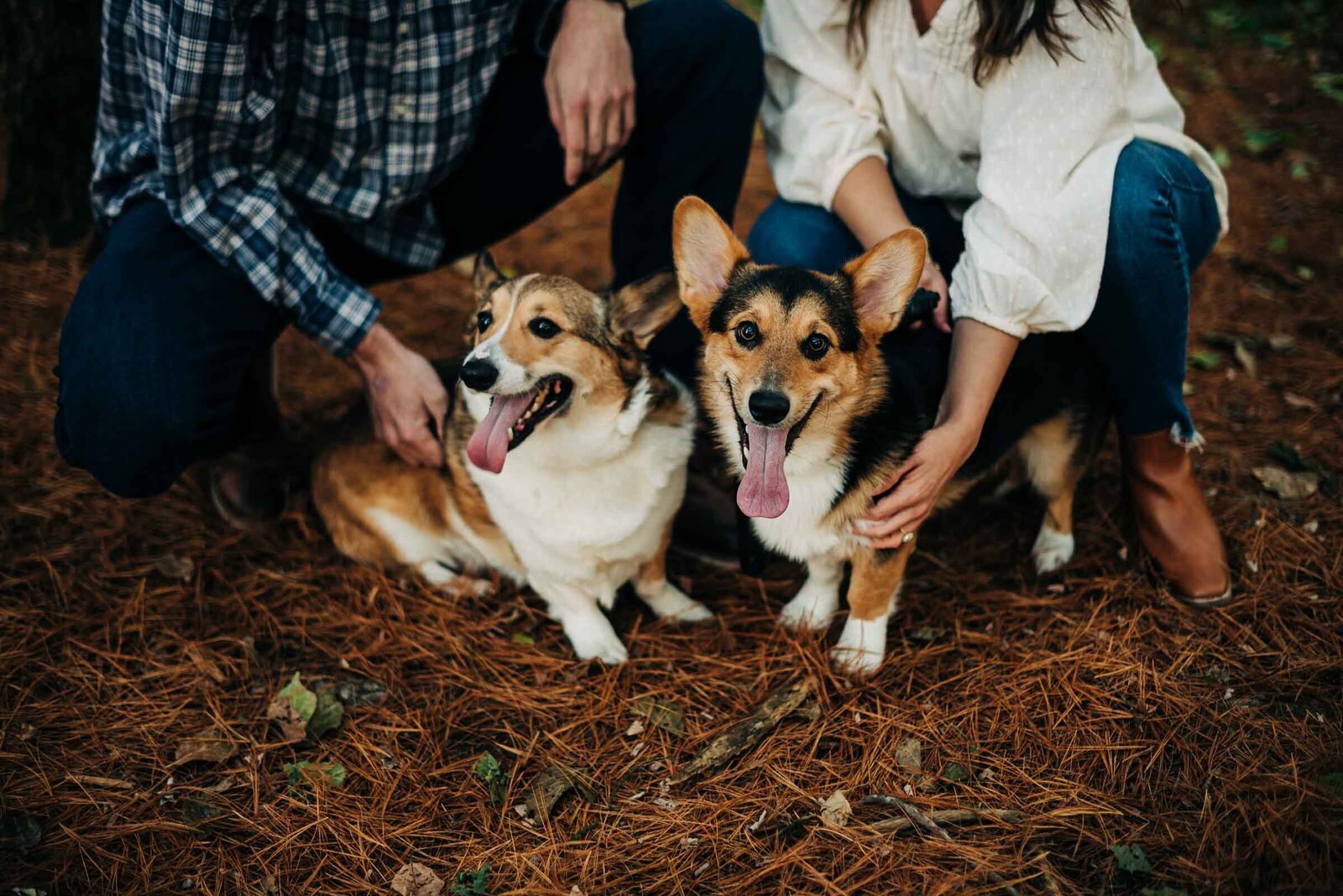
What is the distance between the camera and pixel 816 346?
2.15 m

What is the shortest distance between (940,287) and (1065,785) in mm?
1335

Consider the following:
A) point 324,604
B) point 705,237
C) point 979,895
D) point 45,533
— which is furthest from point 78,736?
point 979,895

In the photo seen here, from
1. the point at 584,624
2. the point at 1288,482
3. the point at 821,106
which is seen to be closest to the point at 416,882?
the point at 584,624

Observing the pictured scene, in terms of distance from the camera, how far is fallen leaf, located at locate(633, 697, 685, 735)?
229cm

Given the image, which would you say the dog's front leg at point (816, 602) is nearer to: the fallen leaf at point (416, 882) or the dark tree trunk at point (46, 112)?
the fallen leaf at point (416, 882)

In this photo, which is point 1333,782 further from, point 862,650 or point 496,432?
point 496,432

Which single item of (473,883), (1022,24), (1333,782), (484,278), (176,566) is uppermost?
(1022,24)

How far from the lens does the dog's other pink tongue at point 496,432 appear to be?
2232 millimetres

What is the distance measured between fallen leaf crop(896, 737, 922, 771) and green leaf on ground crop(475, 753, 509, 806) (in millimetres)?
1003

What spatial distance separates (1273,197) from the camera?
422 cm

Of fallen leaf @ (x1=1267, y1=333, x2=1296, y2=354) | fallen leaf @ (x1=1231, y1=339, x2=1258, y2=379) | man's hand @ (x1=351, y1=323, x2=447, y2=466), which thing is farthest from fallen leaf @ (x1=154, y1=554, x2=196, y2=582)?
fallen leaf @ (x1=1267, y1=333, x2=1296, y2=354)

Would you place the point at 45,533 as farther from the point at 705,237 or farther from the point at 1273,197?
the point at 1273,197

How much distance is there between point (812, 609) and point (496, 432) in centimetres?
111

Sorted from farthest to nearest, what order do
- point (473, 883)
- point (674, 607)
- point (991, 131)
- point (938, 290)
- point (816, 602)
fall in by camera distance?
point (674, 607), point (816, 602), point (938, 290), point (991, 131), point (473, 883)
